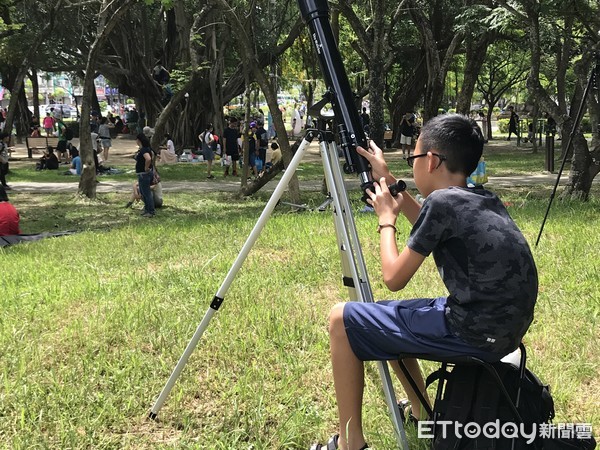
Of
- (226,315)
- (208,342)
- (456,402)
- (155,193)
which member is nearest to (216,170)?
(155,193)

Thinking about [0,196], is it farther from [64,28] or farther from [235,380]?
[64,28]

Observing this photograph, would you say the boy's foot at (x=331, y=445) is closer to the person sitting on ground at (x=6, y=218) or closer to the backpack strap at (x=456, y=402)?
the backpack strap at (x=456, y=402)

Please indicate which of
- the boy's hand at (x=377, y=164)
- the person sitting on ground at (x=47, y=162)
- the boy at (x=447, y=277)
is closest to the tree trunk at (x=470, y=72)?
the boy's hand at (x=377, y=164)

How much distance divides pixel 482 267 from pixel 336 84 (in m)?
1.05

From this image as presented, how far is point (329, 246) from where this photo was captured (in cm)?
624

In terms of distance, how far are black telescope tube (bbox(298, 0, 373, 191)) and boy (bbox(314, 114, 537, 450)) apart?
0.27m

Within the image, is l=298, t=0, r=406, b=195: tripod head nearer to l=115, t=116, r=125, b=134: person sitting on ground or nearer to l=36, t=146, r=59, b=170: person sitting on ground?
l=36, t=146, r=59, b=170: person sitting on ground

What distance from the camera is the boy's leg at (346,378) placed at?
2.39 m

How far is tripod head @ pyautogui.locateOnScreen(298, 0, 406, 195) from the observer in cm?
263

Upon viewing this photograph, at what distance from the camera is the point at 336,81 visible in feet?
8.81

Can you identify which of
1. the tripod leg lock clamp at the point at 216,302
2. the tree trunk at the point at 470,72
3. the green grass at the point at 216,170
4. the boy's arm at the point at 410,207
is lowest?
the green grass at the point at 216,170

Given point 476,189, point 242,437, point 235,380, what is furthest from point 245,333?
point 476,189

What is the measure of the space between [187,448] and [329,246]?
11.8ft

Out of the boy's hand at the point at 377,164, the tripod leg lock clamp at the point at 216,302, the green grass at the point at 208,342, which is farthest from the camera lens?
the green grass at the point at 208,342
